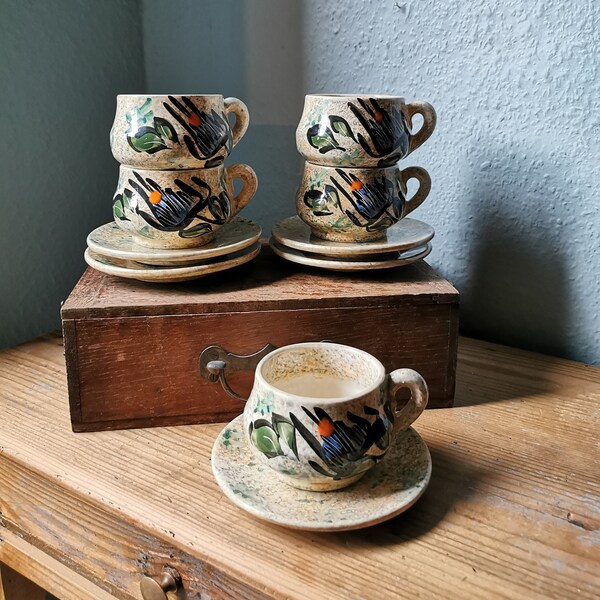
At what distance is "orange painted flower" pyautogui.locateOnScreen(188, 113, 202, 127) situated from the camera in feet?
2.05

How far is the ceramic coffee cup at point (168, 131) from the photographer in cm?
62

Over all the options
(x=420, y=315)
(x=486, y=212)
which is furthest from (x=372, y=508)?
(x=486, y=212)

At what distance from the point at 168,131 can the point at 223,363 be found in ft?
0.74

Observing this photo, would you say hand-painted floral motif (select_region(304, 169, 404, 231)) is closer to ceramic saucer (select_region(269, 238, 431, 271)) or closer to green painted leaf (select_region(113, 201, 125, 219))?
ceramic saucer (select_region(269, 238, 431, 271))

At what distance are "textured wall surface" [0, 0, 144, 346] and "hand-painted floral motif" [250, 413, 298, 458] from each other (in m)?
0.51

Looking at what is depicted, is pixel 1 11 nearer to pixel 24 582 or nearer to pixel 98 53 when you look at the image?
pixel 98 53

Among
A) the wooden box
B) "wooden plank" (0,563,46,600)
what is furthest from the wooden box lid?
"wooden plank" (0,563,46,600)

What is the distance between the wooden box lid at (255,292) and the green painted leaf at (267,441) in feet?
0.54

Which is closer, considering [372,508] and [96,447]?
[372,508]

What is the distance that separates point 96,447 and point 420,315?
1.11 feet

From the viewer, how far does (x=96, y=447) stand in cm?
62

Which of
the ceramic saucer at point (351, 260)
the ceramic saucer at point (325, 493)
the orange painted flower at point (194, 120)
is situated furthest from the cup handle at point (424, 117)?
the ceramic saucer at point (325, 493)

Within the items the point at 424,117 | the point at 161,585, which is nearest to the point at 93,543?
the point at 161,585

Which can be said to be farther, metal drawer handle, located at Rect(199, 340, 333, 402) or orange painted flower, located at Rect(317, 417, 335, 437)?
metal drawer handle, located at Rect(199, 340, 333, 402)
